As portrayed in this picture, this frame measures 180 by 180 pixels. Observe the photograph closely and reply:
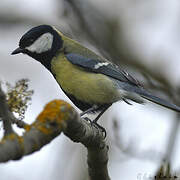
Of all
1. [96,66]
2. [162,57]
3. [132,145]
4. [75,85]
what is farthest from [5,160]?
[162,57]

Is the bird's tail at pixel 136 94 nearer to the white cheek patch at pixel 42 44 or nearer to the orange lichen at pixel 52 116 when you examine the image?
the white cheek patch at pixel 42 44

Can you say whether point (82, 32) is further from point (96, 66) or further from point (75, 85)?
point (75, 85)

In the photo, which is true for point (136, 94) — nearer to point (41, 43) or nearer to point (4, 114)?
point (41, 43)

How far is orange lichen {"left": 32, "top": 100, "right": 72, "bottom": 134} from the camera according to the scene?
5.83 feet

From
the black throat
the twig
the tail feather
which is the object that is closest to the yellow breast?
the black throat

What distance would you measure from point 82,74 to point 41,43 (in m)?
0.43

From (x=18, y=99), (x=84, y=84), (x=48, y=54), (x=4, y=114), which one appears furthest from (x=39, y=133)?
(x=48, y=54)

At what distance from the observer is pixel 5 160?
1509mm

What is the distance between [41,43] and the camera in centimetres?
344

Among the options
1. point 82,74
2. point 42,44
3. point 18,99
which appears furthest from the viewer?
point 42,44

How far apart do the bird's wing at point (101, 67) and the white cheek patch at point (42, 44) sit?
0.20 meters

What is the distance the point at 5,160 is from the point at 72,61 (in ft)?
6.49

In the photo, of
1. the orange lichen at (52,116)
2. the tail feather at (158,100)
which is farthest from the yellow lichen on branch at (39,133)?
the tail feather at (158,100)

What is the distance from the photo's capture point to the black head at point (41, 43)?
336 centimetres
